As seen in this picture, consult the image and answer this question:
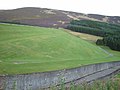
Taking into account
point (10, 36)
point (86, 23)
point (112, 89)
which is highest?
point (112, 89)

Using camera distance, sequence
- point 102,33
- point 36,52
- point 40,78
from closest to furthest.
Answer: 1. point 40,78
2. point 36,52
3. point 102,33

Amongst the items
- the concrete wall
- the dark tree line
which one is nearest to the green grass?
the concrete wall

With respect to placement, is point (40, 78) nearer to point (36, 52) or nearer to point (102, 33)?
point (36, 52)

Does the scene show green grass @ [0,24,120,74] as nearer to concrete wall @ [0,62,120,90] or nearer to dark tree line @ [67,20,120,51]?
concrete wall @ [0,62,120,90]

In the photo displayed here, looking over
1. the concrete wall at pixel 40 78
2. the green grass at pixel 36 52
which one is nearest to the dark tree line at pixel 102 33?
the green grass at pixel 36 52

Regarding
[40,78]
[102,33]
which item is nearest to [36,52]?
[40,78]

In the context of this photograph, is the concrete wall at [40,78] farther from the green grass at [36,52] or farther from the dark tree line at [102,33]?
the dark tree line at [102,33]

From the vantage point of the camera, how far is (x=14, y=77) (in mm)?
32656

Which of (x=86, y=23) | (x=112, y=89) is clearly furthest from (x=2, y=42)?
(x=86, y=23)

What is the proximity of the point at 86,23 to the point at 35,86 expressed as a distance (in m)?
117

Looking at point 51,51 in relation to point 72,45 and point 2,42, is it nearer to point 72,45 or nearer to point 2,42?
point 2,42

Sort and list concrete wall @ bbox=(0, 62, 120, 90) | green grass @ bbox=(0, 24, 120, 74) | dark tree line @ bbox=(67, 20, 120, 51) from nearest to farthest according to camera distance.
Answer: concrete wall @ bbox=(0, 62, 120, 90) < green grass @ bbox=(0, 24, 120, 74) < dark tree line @ bbox=(67, 20, 120, 51)

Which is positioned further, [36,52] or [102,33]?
[102,33]

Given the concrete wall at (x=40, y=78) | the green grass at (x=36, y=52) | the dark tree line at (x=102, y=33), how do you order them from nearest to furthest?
the concrete wall at (x=40, y=78) < the green grass at (x=36, y=52) < the dark tree line at (x=102, y=33)
